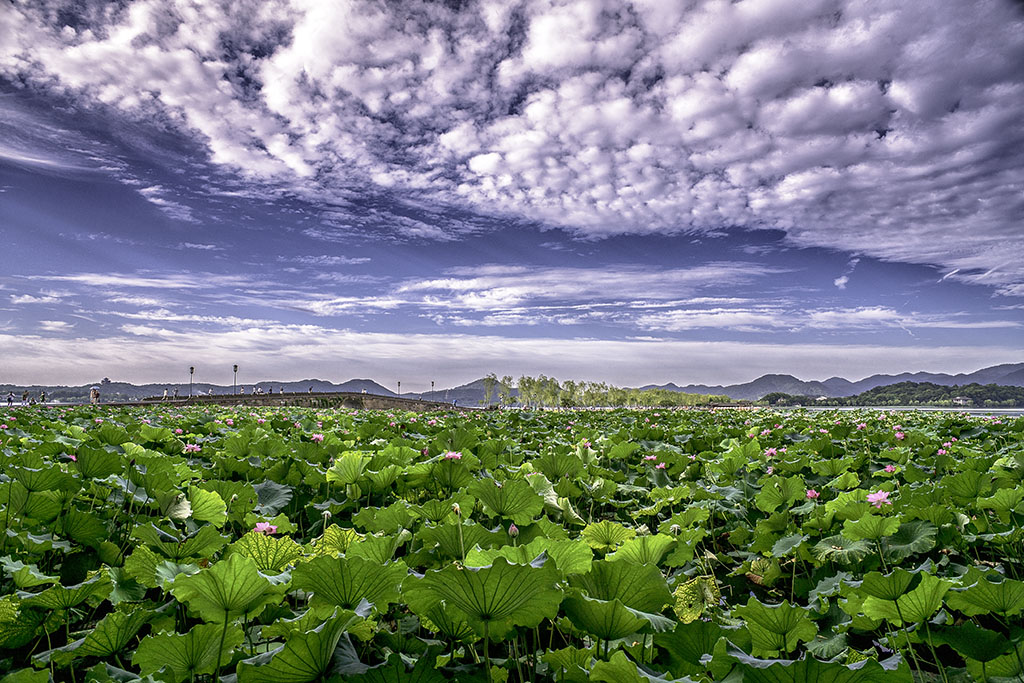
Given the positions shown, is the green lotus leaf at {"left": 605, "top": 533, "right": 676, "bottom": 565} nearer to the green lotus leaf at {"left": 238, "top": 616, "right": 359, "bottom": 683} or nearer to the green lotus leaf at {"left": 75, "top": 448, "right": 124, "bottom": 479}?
the green lotus leaf at {"left": 238, "top": 616, "right": 359, "bottom": 683}

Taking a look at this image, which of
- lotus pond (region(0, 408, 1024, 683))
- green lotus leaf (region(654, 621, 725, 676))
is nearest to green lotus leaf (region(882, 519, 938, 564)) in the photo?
lotus pond (region(0, 408, 1024, 683))

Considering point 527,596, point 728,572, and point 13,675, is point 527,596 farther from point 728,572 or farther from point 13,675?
point 728,572

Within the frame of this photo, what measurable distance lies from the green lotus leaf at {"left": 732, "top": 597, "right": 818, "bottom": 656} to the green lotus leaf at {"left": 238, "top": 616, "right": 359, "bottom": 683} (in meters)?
1.00

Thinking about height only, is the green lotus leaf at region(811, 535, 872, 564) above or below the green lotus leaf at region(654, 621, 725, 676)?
below

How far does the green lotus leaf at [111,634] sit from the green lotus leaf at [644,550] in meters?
1.33

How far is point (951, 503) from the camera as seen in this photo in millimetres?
2871

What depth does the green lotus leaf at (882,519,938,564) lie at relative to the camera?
228 cm

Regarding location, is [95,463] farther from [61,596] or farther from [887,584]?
[887,584]

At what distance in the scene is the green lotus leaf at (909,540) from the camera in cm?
228

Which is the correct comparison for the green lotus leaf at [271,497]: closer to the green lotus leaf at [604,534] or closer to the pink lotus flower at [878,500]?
the green lotus leaf at [604,534]

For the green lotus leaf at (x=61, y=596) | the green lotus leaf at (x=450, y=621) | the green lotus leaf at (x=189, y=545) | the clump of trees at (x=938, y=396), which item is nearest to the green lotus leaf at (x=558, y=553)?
the green lotus leaf at (x=450, y=621)

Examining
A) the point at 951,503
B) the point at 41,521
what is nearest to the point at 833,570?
the point at 951,503

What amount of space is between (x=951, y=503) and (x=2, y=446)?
6417mm

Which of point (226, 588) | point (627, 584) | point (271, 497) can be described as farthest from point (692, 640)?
point (271, 497)
